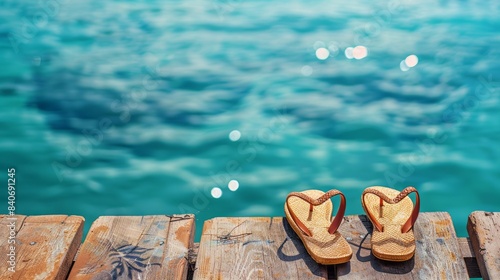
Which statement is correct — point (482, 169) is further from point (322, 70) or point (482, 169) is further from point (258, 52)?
point (258, 52)

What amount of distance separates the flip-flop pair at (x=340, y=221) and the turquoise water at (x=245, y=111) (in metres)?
1.93

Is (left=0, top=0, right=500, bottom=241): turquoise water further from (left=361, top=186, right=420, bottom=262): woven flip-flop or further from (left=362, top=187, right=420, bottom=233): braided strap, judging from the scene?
(left=362, top=187, right=420, bottom=233): braided strap

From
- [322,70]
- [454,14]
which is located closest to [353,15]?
[454,14]

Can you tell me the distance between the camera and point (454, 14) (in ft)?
22.5

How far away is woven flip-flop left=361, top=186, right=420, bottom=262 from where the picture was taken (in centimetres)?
186

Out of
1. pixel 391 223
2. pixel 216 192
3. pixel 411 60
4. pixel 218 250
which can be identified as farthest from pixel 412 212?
pixel 411 60

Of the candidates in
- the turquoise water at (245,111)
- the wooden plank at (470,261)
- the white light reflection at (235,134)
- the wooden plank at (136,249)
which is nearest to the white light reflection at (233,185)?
the turquoise water at (245,111)

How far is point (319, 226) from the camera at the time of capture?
204 cm

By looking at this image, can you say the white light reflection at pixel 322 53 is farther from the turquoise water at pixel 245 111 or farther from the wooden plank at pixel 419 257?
the wooden plank at pixel 419 257

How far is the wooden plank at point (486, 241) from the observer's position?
1.84m

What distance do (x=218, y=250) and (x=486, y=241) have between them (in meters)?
0.86

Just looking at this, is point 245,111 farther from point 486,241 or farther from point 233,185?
point 486,241

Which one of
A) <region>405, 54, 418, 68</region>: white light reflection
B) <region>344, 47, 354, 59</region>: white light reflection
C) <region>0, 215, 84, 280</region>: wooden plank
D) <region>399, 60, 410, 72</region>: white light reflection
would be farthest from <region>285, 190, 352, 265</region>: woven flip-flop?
<region>344, 47, 354, 59</region>: white light reflection

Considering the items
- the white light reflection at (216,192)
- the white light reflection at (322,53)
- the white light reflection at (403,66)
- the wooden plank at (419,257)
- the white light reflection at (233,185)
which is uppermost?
the white light reflection at (322,53)
